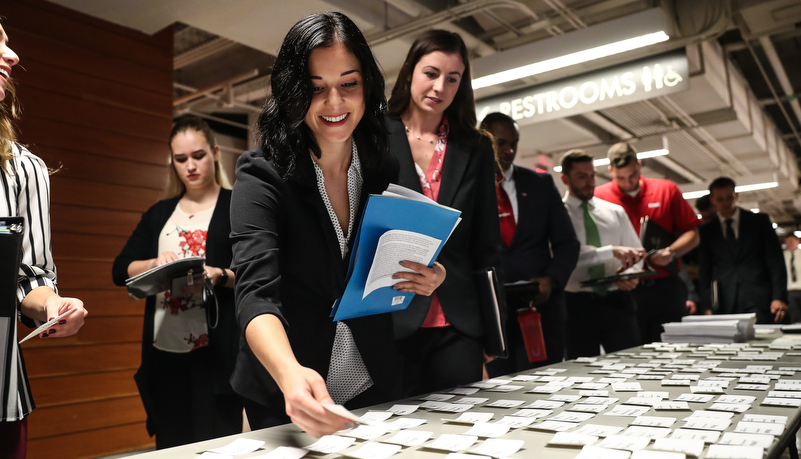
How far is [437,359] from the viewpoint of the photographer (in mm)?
1598

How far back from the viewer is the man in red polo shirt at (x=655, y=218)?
140 inches

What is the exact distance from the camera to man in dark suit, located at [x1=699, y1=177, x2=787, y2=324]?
451cm

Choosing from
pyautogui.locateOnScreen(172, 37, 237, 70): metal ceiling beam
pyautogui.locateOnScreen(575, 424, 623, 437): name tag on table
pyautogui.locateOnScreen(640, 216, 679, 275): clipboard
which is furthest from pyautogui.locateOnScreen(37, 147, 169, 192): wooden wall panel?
pyautogui.locateOnScreen(575, 424, 623, 437): name tag on table

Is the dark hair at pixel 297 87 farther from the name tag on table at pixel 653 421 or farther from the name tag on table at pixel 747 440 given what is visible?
the name tag on table at pixel 747 440

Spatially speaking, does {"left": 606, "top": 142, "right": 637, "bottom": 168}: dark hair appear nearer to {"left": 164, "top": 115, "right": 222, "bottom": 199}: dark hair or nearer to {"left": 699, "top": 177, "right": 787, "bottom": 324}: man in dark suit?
{"left": 699, "top": 177, "right": 787, "bottom": 324}: man in dark suit

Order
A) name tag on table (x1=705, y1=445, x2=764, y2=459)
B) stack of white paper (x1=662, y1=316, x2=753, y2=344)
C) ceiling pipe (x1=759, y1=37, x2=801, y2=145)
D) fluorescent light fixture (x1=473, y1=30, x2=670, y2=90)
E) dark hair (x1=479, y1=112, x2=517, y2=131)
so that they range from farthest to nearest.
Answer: ceiling pipe (x1=759, y1=37, x2=801, y2=145)
fluorescent light fixture (x1=473, y1=30, x2=670, y2=90)
dark hair (x1=479, y1=112, x2=517, y2=131)
stack of white paper (x1=662, y1=316, x2=753, y2=344)
name tag on table (x1=705, y1=445, x2=764, y2=459)

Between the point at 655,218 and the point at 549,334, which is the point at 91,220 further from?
the point at 655,218


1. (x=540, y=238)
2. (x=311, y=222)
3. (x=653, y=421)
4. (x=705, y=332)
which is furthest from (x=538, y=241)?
(x=653, y=421)

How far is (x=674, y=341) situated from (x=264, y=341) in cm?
201

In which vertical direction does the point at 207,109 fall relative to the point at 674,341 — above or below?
above

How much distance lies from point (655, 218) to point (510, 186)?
4.84ft

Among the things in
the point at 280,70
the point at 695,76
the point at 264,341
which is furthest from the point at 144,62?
the point at 695,76

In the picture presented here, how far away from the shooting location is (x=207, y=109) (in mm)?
8469

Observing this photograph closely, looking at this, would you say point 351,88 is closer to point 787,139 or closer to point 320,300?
point 320,300
